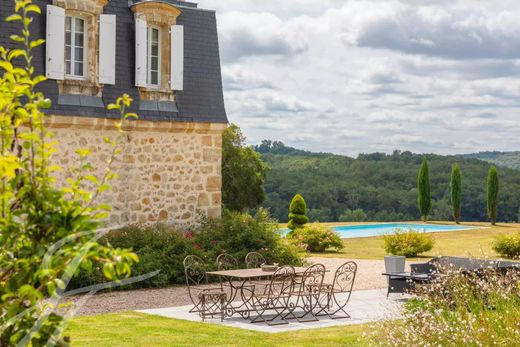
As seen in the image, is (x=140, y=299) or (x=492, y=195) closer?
(x=140, y=299)

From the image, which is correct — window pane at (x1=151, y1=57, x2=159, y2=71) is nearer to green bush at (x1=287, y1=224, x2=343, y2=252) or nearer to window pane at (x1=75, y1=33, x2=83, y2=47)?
window pane at (x1=75, y1=33, x2=83, y2=47)

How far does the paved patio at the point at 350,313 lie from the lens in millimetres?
11305

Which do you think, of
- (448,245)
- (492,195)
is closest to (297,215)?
(448,245)

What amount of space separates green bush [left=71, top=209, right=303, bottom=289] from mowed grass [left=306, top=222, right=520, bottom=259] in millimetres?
6027

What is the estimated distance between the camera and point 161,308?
1296 cm

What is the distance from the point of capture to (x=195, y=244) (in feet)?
54.8

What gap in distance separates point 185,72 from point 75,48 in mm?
2727

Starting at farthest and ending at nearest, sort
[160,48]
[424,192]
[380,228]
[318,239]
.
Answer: [424,192] < [380,228] < [318,239] < [160,48]

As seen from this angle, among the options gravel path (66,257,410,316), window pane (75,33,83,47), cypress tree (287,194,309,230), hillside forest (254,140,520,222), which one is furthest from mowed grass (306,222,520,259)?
hillside forest (254,140,520,222)

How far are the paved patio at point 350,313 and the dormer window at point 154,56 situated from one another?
633 cm

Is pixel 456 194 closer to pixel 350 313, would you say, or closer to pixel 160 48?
pixel 160 48

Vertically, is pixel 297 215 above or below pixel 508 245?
above

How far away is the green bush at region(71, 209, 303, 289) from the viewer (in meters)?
15.5

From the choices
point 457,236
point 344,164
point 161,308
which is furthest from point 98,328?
point 344,164
